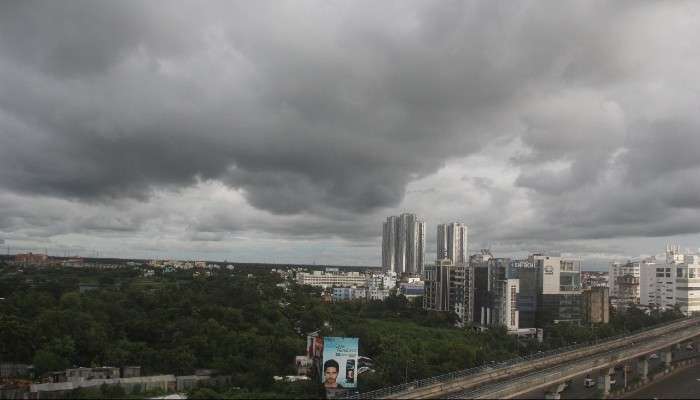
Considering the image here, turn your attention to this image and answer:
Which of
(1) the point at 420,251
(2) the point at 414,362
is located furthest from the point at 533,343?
(1) the point at 420,251

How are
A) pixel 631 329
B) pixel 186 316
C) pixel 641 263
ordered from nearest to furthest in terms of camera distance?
1. pixel 186 316
2. pixel 631 329
3. pixel 641 263

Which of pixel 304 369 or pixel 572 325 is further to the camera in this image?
pixel 572 325

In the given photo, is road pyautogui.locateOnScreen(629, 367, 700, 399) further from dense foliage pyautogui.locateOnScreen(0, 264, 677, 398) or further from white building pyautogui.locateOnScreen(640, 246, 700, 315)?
white building pyautogui.locateOnScreen(640, 246, 700, 315)

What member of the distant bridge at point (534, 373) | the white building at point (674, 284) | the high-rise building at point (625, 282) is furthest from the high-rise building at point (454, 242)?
the distant bridge at point (534, 373)

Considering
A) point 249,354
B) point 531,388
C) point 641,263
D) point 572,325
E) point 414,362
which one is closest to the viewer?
point 531,388

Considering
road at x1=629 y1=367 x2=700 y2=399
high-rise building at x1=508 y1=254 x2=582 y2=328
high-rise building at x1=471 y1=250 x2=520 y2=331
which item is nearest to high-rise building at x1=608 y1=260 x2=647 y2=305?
high-rise building at x1=508 y1=254 x2=582 y2=328

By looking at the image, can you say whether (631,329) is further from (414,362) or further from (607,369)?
(414,362)
